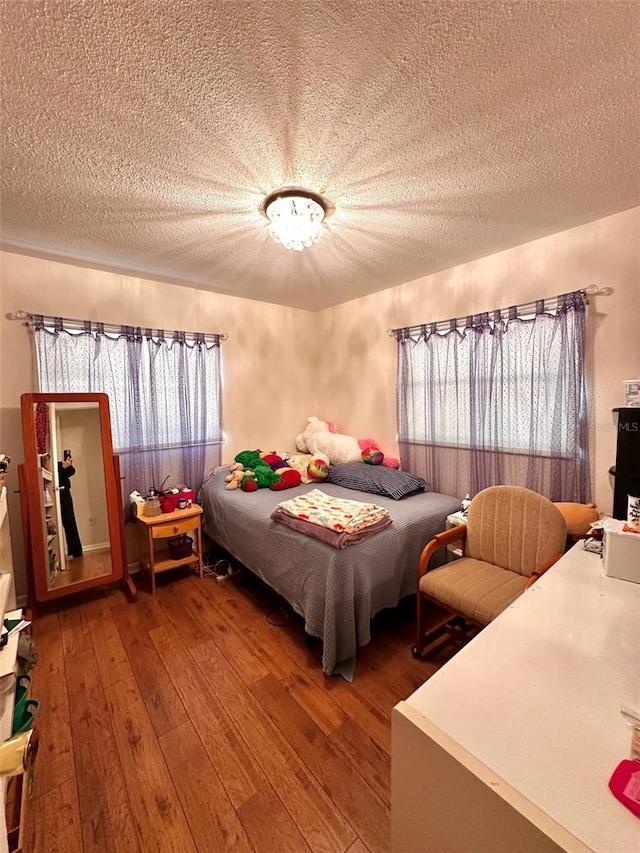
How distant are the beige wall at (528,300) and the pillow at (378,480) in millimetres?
408

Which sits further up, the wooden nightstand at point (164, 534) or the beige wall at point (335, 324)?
the beige wall at point (335, 324)

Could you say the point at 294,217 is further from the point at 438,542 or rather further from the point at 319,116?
the point at 438,542

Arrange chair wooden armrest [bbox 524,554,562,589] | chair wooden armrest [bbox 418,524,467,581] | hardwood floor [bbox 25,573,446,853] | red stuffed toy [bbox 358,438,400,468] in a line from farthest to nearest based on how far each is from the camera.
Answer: red stuffed toy [bbox 358,438,400,468]
chair wooden armrest [bbox 418,524,467,581]
chair wooden armrest [bbox 524,554,562,589]
hardwood floor [bbox 25,573,446,853]

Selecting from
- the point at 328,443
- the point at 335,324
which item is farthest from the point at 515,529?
→ the point at 335,324

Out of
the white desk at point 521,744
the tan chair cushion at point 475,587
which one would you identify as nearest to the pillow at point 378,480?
the tan chair cushion at point 475,587

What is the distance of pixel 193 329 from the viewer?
3.08 meters

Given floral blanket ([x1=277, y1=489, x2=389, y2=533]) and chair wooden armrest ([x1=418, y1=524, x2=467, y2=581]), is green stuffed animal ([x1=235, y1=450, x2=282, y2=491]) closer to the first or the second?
floral blanket ([x1=277, y1=489, x2=389, y2=533])

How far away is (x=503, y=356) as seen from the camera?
7.71 ft

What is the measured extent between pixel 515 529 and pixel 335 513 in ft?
3.17

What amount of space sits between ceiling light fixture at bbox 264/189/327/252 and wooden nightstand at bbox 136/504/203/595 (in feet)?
6.78

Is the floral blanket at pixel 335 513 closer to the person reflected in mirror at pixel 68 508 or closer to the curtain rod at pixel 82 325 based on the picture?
the person reflected in mirror at pixel 68 508

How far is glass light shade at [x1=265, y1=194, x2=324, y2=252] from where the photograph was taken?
1.68 m

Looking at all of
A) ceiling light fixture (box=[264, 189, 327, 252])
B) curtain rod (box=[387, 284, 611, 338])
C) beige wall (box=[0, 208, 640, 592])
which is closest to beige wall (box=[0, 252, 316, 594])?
beige wall (box=[0, 208, 640, 592])

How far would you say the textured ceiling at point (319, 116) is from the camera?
36.7 inches
